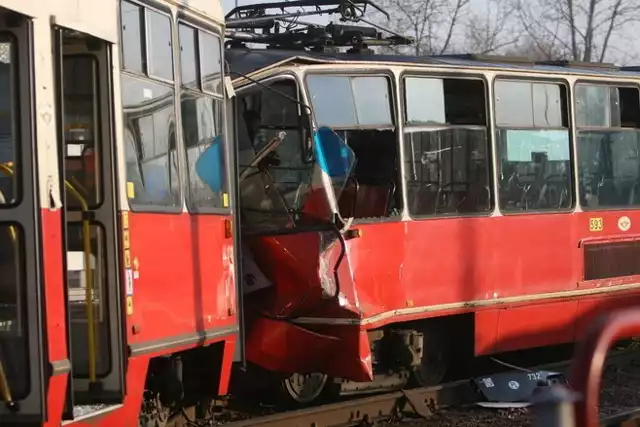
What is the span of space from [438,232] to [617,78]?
10.6 feet

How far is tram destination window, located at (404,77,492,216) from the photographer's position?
9461 mm

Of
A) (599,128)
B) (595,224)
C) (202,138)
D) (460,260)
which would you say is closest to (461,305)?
(460,260)

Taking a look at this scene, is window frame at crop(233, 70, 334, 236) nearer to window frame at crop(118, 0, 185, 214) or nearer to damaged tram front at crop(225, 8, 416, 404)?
damaged tram front at crop(225, 8, 416, 404)

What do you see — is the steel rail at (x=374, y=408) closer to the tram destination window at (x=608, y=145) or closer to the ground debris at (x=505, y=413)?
the ground debris at (x=505, y=413)

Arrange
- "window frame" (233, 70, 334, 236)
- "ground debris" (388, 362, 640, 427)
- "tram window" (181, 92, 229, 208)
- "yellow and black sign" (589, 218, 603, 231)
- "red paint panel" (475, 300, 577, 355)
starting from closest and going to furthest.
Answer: "tram window" (181, 92, 229, 208), "window frame" (233, 70, 334, 236), "ground debris" (388, 362, 640, 427), "red paint panel" (475, 300, 577, 355), "yellow and black sign" (589, 218, 603, 231)

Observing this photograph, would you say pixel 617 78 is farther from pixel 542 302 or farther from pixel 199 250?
pixel 199 250

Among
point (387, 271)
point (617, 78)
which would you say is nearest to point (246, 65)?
point (387, 271)

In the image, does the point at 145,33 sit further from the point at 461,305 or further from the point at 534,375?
the point at 534,375

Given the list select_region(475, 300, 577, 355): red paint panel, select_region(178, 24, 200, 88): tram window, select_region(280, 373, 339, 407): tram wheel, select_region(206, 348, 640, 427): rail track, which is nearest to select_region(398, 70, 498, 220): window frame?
select_region(475, 300, 577, 355): red paint panel

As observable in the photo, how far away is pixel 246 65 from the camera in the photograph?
8719mm

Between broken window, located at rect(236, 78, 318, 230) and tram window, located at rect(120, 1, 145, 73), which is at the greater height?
tram window, located at rect(120, 1, 145, 73)

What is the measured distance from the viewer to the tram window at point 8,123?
547 centimetres

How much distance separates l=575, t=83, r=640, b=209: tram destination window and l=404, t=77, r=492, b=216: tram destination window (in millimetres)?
1433

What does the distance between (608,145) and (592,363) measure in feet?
24.8
